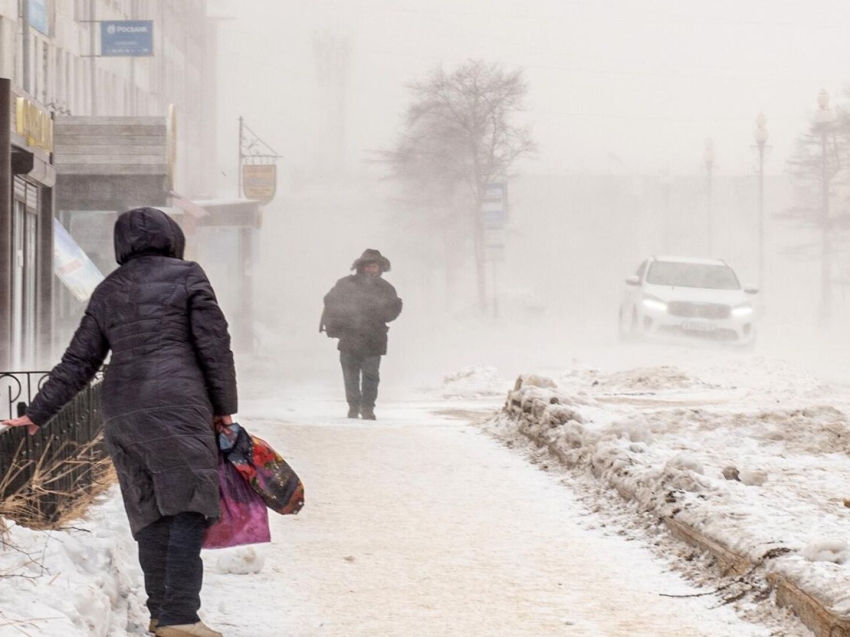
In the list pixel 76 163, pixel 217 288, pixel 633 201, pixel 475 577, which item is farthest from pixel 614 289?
pixel 475 577

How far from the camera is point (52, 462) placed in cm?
694

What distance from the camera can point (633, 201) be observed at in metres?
119

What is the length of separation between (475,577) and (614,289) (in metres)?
92.2

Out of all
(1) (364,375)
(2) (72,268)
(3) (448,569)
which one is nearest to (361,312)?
(1) (364,375)

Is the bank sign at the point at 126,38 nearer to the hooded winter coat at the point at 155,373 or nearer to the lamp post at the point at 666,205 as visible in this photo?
the hooded winter coat at the point at 155,373

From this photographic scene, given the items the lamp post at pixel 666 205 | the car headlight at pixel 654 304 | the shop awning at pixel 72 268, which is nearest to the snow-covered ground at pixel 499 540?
the shop awning at pixel 72 268

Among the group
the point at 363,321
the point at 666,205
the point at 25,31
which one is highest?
the point at 25,31

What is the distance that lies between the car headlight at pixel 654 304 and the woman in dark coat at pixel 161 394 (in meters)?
22.1

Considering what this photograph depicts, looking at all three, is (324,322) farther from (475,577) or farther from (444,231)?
(444,231)

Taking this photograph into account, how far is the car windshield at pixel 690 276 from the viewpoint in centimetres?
2694

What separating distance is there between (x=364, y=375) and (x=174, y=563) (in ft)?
32.1

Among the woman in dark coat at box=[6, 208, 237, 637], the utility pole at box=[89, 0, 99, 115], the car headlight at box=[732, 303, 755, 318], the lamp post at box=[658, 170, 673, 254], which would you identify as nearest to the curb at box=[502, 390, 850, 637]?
the woman in dark coat at box=[6, 208, 237, 637]

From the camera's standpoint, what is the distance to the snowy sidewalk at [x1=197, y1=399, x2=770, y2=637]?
5.56 metres

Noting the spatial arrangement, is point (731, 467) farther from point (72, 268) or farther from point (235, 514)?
point (72, 268)
